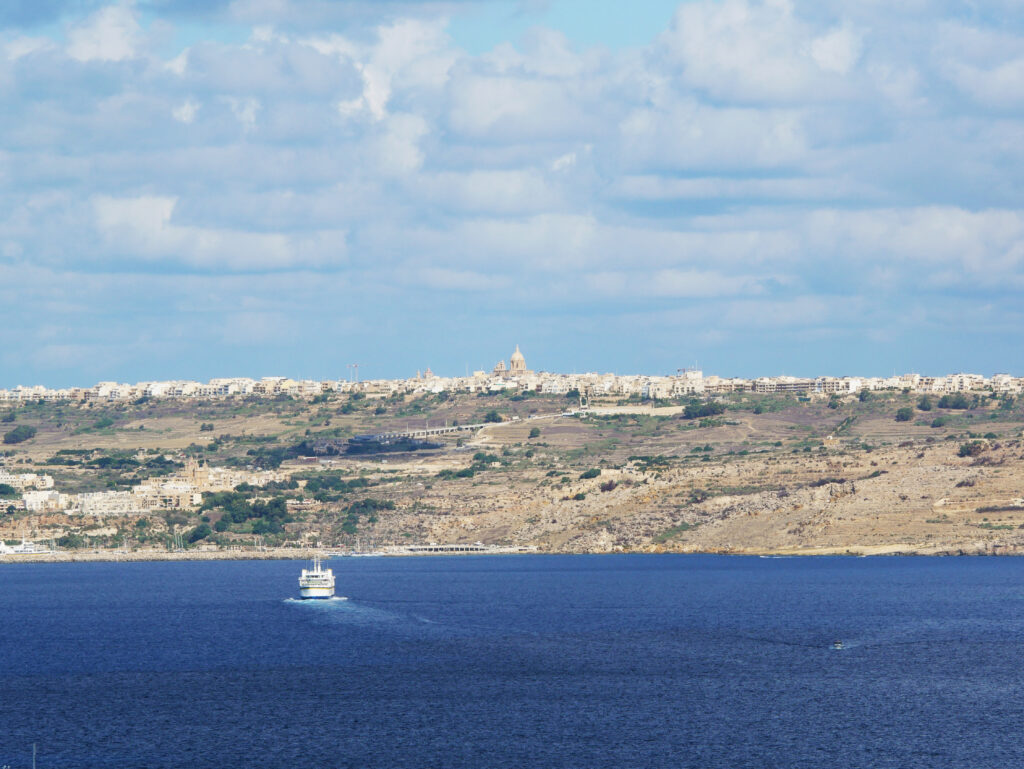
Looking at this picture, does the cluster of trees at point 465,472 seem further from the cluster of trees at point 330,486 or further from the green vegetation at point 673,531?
the green vegetation at point 673,531

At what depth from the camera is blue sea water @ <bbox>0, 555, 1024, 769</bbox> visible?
180ft

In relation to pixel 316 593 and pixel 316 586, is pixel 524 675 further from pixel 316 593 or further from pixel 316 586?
pixel 316 586

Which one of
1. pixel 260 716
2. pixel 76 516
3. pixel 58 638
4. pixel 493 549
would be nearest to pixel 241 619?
pixel 58 638

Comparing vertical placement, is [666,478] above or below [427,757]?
above

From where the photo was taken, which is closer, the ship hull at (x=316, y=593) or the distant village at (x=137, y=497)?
the ship hull at (x=316, y=593)

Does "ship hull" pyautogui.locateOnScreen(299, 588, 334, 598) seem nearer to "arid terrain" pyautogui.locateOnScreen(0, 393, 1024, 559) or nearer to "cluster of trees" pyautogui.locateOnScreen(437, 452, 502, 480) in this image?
"arid terrain" pyautogui.locateOnScreen(0, 393, 1024, 559)

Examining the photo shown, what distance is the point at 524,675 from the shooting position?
235 ft

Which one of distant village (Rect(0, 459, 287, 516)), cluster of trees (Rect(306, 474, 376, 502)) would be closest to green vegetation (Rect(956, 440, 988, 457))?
cluster of trees (Rect(306, 474, 376, 502))

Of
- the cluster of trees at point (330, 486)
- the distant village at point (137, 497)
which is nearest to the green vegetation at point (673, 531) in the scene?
the cluster of trees at point (330, 486)

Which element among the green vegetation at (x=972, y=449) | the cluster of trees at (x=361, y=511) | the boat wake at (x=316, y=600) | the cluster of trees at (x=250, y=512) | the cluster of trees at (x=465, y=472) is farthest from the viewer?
the cluster of trees at (x=465, y=472)

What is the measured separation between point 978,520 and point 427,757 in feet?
356

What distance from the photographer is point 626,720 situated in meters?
60.1

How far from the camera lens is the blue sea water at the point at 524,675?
5478 cm

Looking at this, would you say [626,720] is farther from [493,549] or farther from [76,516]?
[76,516]
